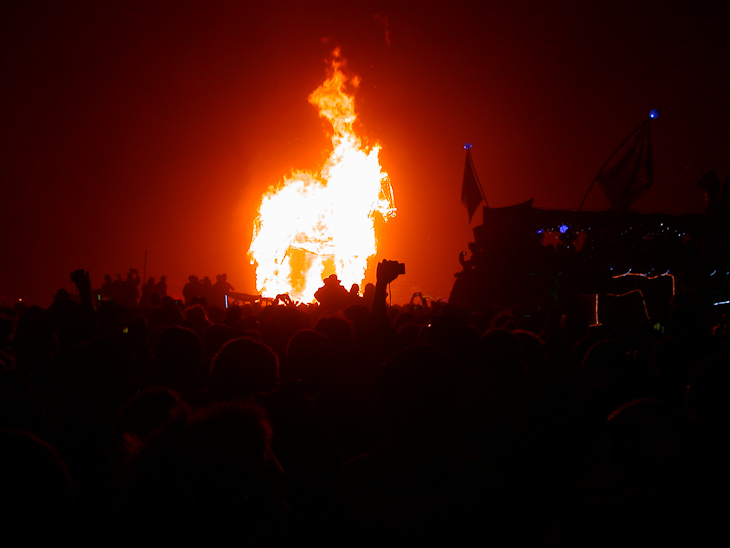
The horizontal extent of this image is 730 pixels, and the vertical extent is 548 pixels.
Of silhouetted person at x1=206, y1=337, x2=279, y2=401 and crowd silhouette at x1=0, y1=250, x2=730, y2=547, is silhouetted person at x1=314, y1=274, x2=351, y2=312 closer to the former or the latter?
crowd silhouette at x1=0, y1=250, x2=730, y2=547

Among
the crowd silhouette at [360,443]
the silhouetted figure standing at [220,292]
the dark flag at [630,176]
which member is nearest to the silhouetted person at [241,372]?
the crowd silhouette at [360,443]

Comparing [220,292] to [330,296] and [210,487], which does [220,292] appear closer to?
[330,296]

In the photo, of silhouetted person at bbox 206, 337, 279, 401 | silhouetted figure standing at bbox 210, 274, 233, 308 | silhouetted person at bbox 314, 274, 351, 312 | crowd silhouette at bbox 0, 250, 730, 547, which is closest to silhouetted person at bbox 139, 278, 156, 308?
silhouetted figure standing at bbox 210, 274, 233, 308

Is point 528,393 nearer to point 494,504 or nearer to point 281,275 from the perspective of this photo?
point 494,504

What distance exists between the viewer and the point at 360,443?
306cm

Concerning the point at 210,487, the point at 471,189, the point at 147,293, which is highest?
the point at 471,189

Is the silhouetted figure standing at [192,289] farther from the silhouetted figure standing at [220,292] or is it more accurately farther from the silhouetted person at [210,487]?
the silhouetted person at [210,487]

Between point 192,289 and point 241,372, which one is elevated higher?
point 192,289

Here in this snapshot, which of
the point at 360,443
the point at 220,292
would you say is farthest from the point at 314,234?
the point at 360,443

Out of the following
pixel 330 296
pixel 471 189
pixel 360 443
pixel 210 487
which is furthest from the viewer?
pixel 471 189

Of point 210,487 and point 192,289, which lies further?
point 192,289

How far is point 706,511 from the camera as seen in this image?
160 centimetres

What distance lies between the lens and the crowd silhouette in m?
1.26

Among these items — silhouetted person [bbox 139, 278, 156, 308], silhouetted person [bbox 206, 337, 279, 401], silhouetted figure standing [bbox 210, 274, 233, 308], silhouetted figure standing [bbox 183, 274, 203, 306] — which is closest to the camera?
silhouetted person [bbox 206, 337, 279, 401]
